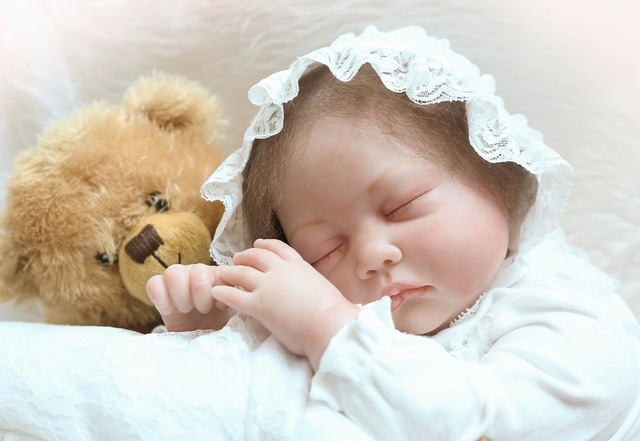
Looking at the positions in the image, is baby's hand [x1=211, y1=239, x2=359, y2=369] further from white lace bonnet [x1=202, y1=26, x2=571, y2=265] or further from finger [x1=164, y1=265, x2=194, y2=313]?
white lace bonnet [x1=202, y1=26, x2=571, y2=265]

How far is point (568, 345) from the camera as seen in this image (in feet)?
2.98

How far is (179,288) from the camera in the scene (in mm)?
971

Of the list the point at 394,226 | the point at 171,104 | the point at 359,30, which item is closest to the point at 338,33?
the point at 359,30

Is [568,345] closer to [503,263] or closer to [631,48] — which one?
[503,263]

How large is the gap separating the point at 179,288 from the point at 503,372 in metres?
0.42

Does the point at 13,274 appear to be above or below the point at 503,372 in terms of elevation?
below

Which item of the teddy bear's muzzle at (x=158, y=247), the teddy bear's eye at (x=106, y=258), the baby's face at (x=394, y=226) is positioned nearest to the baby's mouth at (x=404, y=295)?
the baby's face at (x=394, y=226)

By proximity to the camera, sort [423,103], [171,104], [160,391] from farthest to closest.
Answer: [171,104] → [423,103] → [160,391]

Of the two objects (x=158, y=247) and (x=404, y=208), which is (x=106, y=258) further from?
(x=404, y=208)

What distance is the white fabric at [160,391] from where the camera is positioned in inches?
31.0

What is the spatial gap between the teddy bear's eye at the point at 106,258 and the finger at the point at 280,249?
34cm

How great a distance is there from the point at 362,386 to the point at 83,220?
604 millimetres

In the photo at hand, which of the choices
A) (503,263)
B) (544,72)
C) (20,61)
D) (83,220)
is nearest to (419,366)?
(503,263)

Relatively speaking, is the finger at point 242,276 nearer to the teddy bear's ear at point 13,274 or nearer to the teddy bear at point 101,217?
the teddy bear at point 101,217
